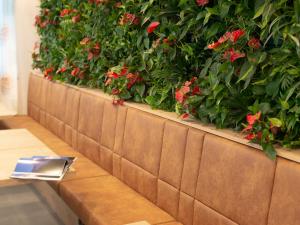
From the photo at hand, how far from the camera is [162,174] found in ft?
7.66

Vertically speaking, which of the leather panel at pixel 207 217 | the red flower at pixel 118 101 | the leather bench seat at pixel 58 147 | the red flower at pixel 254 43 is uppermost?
the red flower at pixel 254 43

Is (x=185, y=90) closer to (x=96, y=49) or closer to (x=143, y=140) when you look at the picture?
(x=143, y=140)

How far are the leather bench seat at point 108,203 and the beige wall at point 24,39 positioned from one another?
2.58m

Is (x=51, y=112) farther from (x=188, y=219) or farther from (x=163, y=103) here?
(x=188, y=219)

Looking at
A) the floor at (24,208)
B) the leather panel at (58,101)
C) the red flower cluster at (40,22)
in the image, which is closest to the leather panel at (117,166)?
the floor at (24,208)

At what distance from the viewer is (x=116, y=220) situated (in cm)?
218

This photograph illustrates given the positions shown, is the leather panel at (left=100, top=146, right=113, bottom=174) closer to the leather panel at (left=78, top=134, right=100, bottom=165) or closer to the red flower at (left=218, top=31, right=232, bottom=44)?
the leather panel at (left=78, top=134, right=100, bottom=165)

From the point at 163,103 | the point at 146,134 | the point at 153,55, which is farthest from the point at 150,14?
the point at 146,134

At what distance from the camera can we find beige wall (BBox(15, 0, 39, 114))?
480 cm

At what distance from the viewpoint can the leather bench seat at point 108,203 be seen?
7.27 ft

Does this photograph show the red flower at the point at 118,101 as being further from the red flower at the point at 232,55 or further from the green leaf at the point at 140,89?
the red flower at the point at 232,55

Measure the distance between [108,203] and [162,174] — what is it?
0.37 m

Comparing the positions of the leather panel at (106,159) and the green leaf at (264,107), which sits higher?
the green leaf at (264,107)

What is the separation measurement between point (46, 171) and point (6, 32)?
3.29m
